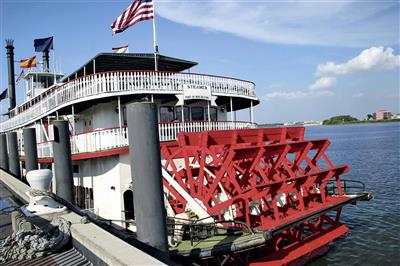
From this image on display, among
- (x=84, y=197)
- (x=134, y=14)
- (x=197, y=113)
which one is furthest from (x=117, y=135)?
(x=134, y=14)

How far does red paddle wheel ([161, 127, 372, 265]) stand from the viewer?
8.20 metres

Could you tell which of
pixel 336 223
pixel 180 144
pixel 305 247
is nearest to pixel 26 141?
pixel 180 144

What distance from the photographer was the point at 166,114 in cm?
1167

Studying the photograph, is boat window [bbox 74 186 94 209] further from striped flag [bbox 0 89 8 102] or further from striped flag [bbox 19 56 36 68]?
striped flag [bbox 0 89 8 102]

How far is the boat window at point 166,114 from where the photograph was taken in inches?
456

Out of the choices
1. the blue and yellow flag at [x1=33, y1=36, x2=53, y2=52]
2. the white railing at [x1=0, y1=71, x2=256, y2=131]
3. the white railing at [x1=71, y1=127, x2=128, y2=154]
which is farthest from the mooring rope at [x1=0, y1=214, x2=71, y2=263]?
the blue and yellow flag at [x1=33, y1=36, x2=53, y2=52]

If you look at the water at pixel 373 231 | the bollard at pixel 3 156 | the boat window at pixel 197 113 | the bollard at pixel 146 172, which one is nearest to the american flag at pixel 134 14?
the boat window at pixel 197 113

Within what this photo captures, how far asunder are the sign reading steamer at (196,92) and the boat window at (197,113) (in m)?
1.42

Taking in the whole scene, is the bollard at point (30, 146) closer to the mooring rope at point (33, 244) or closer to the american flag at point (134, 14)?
the american flag at point (134, 14)

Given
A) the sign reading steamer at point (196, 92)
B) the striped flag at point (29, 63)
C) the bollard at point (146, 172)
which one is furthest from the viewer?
the striped flag at point (29, 63)

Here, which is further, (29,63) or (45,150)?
(29,63)

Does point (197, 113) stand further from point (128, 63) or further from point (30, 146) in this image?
Result: point (30, 146)

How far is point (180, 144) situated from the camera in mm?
9438

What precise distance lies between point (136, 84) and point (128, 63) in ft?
8.68
